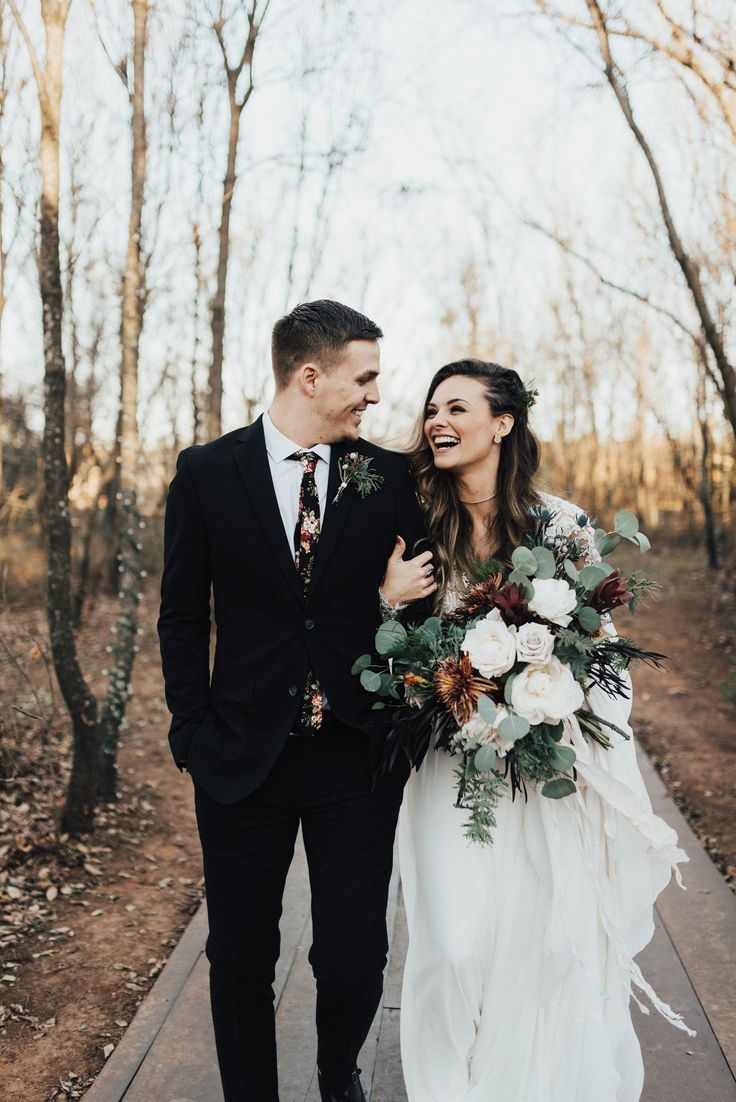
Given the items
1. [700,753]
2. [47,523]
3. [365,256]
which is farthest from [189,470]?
[365,256]

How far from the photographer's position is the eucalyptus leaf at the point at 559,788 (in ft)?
8.63

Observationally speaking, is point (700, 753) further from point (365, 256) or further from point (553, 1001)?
point (365, 256)

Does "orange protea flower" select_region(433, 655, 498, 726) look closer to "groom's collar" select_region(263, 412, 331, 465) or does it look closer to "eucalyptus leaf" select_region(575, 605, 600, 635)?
"eucalyptus leaf" select_region(575, 605, 600, 635)

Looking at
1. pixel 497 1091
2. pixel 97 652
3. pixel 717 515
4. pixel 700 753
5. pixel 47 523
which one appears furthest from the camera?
pixel 717 515

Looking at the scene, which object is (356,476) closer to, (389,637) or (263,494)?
(263,494)

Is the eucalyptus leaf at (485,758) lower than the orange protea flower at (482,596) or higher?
lower

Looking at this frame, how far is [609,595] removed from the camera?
8.65ft

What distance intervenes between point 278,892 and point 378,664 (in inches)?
28.5

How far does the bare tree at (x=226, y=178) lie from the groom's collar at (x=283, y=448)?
20.9 feet

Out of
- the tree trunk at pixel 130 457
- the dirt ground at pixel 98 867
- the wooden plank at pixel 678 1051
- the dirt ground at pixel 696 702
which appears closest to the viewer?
the wooden plank at pixel 678 1051

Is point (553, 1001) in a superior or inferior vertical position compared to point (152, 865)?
superior

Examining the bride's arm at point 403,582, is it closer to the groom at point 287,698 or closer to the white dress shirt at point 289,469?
the groom at point 287,698

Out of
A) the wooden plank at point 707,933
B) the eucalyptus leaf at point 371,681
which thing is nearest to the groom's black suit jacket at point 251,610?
the eucalyptus leaf at point 371,681

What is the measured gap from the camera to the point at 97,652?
1378cm
